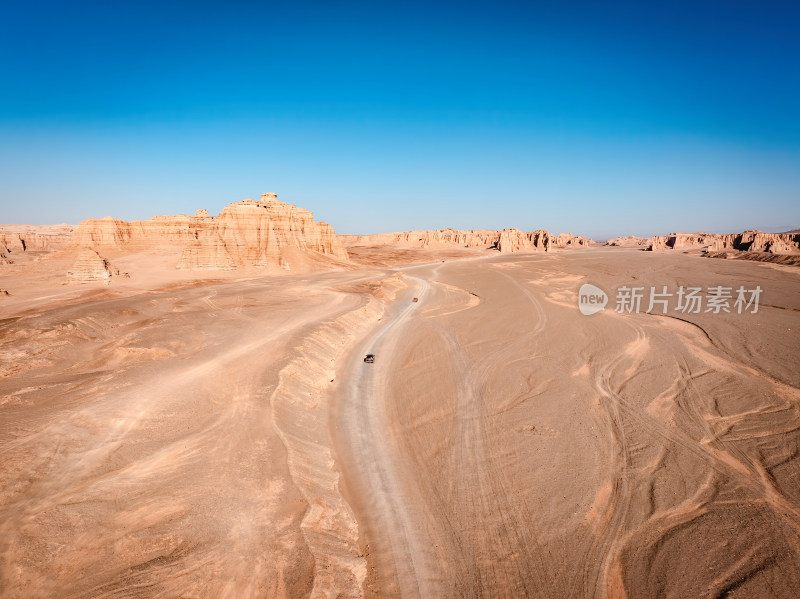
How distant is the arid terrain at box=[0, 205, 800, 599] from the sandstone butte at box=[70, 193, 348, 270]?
1391 inches

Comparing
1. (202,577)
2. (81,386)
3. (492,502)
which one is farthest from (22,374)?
(492,502)

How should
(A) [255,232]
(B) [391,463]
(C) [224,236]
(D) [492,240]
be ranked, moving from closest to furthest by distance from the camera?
1. (B) [391,463]
2. (C) [224,236]
3. (A) [255,232]
4. (D) [492,240]

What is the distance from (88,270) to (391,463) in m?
58.9

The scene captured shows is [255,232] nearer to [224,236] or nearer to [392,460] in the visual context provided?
[224,236]

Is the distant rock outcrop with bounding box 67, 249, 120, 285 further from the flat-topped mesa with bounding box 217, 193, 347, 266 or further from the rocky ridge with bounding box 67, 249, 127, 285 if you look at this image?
the flat-topped mesa with bounding box 217, 193, 347, 266

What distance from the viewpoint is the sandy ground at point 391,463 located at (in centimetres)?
915

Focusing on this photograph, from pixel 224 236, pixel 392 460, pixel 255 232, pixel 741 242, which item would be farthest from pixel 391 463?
pixel 741 242

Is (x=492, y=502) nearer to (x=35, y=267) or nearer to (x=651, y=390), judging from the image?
(x=651, y=390)

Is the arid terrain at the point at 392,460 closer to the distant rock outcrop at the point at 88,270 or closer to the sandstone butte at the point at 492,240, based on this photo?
the distant rock outcrop at the point at 88,270

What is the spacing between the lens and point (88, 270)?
165ft

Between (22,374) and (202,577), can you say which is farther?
(22,374)

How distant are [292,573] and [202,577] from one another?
213 centimetres

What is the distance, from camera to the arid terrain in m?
9.16

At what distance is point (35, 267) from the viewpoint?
5734cm
